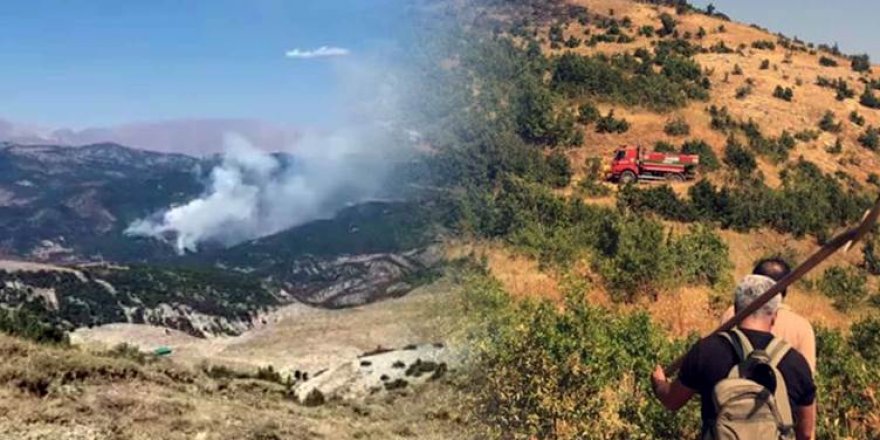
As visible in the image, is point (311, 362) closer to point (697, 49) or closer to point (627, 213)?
point (627, 213)

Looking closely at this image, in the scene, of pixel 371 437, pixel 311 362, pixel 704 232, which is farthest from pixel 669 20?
pixel 371 437

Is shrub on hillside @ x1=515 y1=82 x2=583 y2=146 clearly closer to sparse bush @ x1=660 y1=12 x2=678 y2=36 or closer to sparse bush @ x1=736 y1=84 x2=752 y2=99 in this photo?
sparse bush @ x1=736 y1=84 x2=752 y2=99

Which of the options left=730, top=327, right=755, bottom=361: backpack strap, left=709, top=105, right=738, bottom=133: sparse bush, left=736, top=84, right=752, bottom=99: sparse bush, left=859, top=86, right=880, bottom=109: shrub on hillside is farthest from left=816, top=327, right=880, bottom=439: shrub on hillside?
left=859, top=86, right=880, bottom=109: shrub on hillside

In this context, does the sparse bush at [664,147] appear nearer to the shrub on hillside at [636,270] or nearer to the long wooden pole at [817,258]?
the shrub on hillside at [636,270]

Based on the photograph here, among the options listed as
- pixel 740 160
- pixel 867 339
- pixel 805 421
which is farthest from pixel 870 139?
pixel 805 421

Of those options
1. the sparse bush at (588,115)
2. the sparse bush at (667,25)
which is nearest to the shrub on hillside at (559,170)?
the sparse bush at (588,115)
